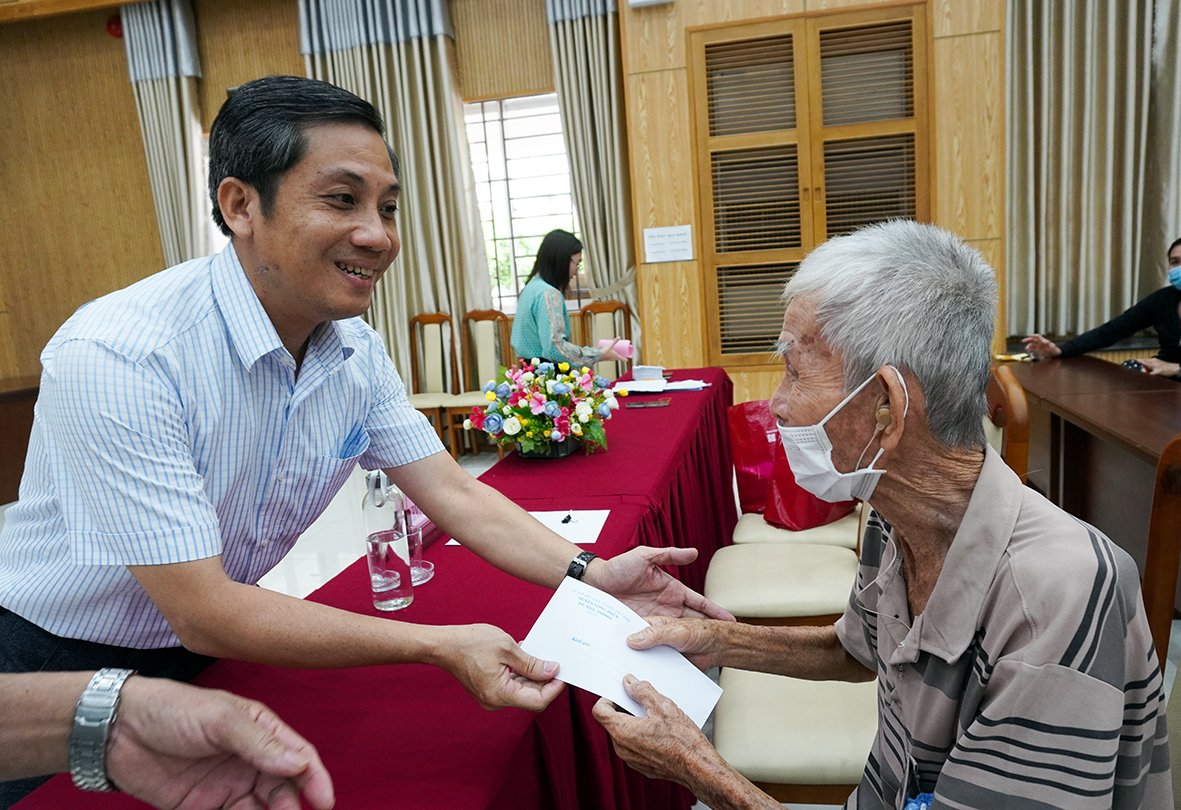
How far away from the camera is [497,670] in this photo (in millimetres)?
1078

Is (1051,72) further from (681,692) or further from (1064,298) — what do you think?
(681,692)

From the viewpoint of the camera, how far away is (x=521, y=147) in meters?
6.46

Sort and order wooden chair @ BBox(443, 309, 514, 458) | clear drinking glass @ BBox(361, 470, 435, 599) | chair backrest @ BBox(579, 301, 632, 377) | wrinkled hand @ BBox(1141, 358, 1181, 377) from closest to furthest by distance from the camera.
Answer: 1. clear drinking glass @ BBox(361, 470, 435, 599)
2. wrinkled hand @ BBox(1141, 358, 1181, 377)
3. chair backrest @ BBox(579, 301, 632, 377)
4. wooden chair @ BBox(443, 309, 514, 458)

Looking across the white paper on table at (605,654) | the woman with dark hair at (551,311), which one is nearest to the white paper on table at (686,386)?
the woman with dark hair at (551,311)

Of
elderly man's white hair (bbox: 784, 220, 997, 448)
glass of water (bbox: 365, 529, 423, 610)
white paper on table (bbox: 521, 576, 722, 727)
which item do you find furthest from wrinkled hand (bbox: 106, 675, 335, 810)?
elderly man's white hair (bbox: 784, 220, 997, 448)

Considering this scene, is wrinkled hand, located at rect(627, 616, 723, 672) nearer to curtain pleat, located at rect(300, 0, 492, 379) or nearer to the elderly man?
the elderly man

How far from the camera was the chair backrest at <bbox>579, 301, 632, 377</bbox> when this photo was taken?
19.7ft

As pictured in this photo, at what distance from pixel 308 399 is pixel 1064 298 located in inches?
217

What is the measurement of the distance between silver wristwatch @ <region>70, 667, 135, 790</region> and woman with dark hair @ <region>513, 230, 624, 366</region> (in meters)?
3.79

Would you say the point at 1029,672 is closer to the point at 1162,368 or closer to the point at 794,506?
the point at 794,506

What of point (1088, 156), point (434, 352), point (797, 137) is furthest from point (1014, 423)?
point (434, 352)

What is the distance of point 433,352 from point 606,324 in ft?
4.62

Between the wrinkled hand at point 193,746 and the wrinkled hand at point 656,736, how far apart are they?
394 millimetres

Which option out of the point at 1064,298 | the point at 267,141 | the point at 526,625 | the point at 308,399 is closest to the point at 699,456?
the point at 526,625
